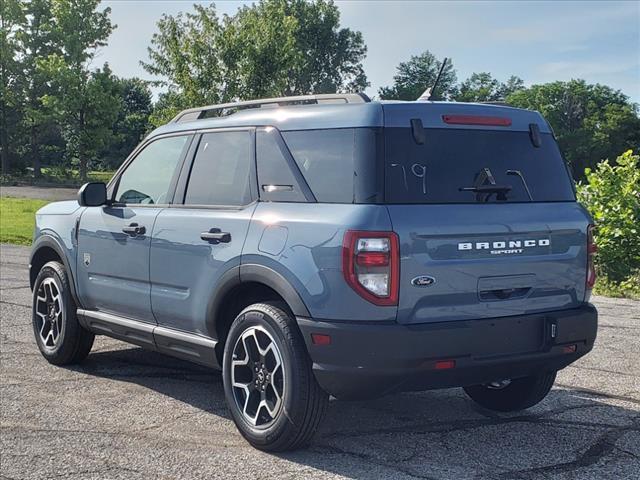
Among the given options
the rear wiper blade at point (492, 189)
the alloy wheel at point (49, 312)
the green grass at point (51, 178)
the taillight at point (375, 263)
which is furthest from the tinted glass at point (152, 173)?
the green grass at point (51, 178)

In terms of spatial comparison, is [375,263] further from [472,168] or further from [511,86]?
[511,86]

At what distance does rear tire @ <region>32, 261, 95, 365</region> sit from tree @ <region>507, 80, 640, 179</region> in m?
79.6

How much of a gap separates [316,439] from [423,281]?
4.25ft

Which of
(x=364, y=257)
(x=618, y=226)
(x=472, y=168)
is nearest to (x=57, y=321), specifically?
(x=364, y=257)

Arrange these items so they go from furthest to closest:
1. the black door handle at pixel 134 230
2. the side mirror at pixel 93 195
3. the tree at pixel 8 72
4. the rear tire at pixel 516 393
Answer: the tree at pixel 8 72 < the side mirror at pixel 93 195 < the black door handle at pixel 134 230 < the rear tire at pixel 516 393

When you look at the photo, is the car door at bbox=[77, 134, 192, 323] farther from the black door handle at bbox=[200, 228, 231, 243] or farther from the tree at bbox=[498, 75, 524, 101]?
the tree at bbox=[498, 75, 524, 101]

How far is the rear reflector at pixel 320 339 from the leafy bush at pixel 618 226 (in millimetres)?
8366

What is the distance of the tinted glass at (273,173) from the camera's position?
4.57m

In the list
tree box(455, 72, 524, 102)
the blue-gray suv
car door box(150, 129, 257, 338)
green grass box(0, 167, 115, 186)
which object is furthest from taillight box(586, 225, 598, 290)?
tree box(455, 72, 524, 102)

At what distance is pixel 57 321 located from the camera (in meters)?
6.61

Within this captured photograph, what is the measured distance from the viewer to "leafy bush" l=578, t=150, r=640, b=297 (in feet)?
38.6

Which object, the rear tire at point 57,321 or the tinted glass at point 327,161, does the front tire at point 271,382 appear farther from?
the rear tire at point 57,321

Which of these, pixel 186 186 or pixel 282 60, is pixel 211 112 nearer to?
pixel 186 186

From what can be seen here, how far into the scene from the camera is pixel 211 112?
19.0 feet
